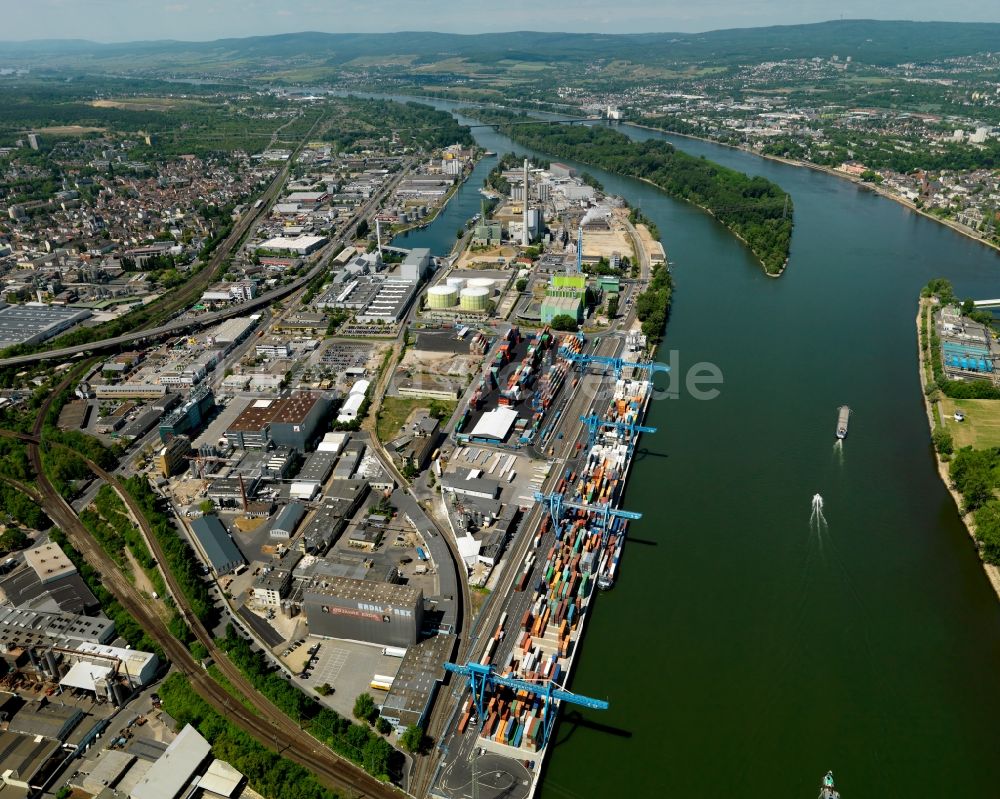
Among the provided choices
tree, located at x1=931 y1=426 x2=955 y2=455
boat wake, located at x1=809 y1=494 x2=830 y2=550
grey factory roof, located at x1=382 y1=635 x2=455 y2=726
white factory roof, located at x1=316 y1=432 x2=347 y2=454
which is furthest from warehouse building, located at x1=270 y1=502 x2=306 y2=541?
tree, located at x1=931 y1=426 x2=955 y2=455

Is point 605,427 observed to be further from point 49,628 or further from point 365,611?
point 49,628

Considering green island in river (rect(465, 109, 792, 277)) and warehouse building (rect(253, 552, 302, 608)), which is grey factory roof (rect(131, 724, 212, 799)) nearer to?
warehouse building (rect(253, 552, 302, 608))

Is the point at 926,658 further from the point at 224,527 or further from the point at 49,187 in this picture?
the point at 49,187

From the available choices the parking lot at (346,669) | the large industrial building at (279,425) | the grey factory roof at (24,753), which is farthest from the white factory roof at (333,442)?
the grey factory roof at (24,753)

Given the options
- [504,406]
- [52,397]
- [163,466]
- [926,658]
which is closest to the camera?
[926,658]

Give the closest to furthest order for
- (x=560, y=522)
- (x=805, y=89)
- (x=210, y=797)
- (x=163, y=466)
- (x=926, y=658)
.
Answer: (x=210, y=797), (x=926, y=658), (x=560, y=522), (x=163, y=466), (x=805, y=89)

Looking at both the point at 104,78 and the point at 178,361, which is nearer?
the point at 178,361

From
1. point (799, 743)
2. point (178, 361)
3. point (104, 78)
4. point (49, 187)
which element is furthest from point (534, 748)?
point (104, 78)

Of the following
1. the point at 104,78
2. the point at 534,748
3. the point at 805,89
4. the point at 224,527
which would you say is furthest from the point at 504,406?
the point at 104,78
